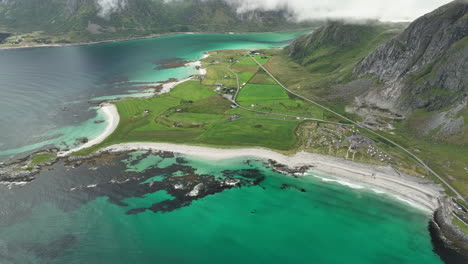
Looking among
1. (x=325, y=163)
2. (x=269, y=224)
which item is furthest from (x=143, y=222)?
(x=325, y=163)

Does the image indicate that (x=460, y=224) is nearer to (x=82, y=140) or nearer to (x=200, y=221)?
(x=200, y=221)

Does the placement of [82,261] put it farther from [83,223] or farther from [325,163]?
[325,163]

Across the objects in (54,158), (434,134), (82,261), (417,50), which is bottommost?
(82,261)

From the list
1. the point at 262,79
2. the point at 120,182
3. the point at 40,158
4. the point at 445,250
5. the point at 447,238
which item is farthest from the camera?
the point at 262,79

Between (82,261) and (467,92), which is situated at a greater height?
(467,92)

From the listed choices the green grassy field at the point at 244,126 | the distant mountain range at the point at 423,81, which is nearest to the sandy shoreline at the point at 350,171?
the green grassy field at the point at 244,126

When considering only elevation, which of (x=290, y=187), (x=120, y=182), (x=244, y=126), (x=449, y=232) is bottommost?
(x=449, y=232)

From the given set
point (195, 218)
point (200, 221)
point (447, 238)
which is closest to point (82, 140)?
point (195, 218)
